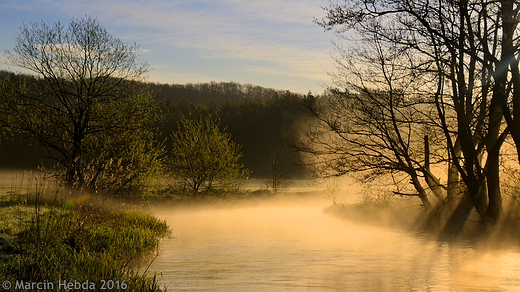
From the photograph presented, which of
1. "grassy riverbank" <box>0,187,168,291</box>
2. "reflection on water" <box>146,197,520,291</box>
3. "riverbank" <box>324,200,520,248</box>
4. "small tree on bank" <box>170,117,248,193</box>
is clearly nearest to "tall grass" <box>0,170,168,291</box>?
"grassy riverbank" <box>0,187,168,291</box>

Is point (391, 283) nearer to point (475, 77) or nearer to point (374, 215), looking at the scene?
point (475, 77)

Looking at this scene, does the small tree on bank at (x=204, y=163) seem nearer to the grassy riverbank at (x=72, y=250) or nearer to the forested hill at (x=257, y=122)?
the grassy riverbank at (x=72, y=250)

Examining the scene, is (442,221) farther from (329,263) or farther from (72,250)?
(72,250)

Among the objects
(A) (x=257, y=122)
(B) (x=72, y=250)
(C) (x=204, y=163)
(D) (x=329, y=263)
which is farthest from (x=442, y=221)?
(A) (x=257, y=122)

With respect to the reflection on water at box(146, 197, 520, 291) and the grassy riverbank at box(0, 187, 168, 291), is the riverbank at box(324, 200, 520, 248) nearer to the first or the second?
the reflection on water at box(146, 197, 520, 291)

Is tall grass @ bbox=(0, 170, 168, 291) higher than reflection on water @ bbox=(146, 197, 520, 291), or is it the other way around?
tall grass @ bbox=(0, 170, 168, 291)

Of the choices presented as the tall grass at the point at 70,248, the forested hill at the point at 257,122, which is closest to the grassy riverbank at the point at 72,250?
the tall grass at the point at 70,248

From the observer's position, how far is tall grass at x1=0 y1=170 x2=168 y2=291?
7.16 m

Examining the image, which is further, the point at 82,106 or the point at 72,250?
the point at 82,106

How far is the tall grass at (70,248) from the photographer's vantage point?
23.5 feet

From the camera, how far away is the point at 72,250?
9.55m

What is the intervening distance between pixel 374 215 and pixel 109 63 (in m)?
15.9

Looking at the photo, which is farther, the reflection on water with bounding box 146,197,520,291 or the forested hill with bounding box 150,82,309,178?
the forested hill with bounding box 150,82,309,178

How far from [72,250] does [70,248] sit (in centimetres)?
6
